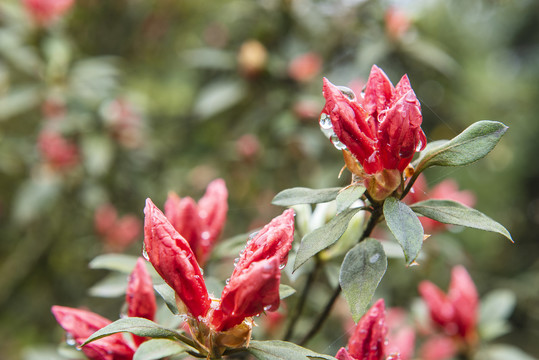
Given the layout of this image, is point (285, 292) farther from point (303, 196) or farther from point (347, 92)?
point (347, 92)

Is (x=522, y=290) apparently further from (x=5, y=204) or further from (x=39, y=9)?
(x=5, y=204)

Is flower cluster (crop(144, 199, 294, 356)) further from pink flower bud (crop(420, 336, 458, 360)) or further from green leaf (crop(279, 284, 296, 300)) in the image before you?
pink flower bud (crop(420, 336, 458, 360))

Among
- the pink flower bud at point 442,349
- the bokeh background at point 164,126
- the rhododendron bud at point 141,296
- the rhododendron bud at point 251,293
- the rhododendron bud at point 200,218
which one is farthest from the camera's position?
the bokeh background at point 164,126

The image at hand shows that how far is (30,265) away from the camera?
2746mm

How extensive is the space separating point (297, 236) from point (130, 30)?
2725mm

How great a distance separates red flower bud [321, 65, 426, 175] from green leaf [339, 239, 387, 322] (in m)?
0.12

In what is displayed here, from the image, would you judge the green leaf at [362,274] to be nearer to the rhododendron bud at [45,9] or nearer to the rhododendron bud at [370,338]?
the rhododendron bud at [370,338]

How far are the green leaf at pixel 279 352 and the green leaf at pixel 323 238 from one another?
0.12m

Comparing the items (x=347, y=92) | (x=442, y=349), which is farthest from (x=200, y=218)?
(x=442, y=349)

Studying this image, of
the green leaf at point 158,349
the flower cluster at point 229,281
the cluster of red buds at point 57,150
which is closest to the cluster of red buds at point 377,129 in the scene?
the flower cluster at point 229,281

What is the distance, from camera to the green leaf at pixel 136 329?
706mm

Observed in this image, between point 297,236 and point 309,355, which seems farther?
point 297,236

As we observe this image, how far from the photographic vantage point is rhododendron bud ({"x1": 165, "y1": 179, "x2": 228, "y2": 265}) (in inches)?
41.0

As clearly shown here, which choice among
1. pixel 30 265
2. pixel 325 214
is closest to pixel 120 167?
pixel 30 265
